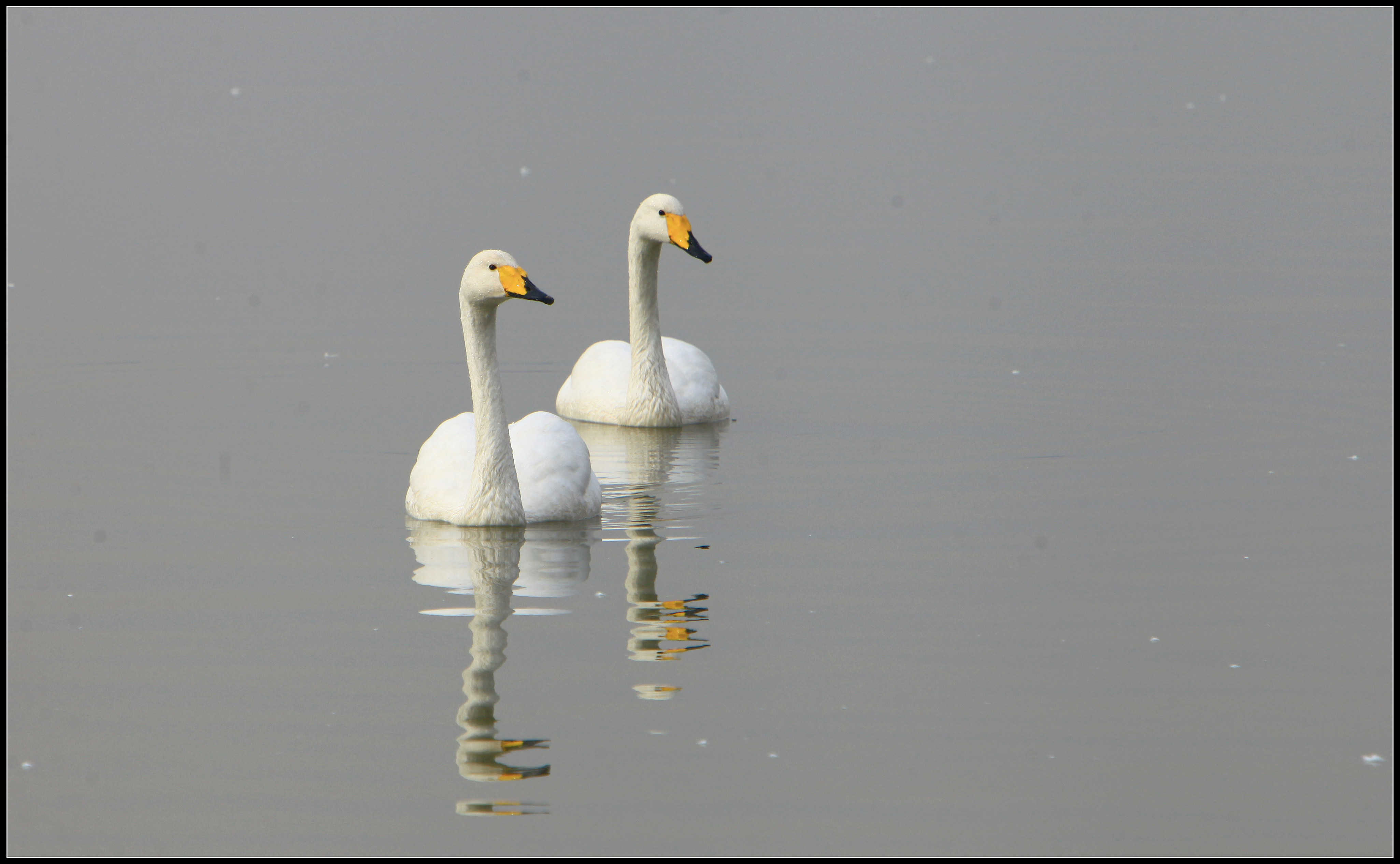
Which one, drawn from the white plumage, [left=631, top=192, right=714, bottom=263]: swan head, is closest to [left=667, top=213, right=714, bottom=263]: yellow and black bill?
[left=631, top=192, right=714, bottom=263]: swan head

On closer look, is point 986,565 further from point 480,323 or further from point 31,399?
point 31,399

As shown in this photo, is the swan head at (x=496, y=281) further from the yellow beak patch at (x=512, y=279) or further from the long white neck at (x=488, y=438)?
the long white neck at (x=488, y=438)

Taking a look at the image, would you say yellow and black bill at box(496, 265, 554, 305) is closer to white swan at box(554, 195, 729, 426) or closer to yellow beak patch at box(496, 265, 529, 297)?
yellow beak patch at box(496, 265, 529, 297)

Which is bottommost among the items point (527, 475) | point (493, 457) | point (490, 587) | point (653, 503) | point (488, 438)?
point (490, 587)

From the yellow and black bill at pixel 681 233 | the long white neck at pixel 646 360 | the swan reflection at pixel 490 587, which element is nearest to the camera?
the swan reflection at pixel 490 587

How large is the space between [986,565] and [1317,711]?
2.67 m

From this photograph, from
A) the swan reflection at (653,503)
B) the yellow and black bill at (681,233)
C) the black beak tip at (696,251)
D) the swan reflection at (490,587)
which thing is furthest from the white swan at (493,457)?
the yellow and black bill at (681,233)

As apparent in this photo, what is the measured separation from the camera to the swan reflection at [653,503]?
9.62 meters

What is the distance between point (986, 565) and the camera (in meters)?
11.0

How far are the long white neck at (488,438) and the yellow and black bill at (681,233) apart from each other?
132 inches

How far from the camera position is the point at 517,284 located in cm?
1111

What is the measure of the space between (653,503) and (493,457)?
1498 mm

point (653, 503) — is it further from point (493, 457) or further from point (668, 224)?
point (668, 224)

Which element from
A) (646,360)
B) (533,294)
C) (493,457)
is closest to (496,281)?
(533,294)
